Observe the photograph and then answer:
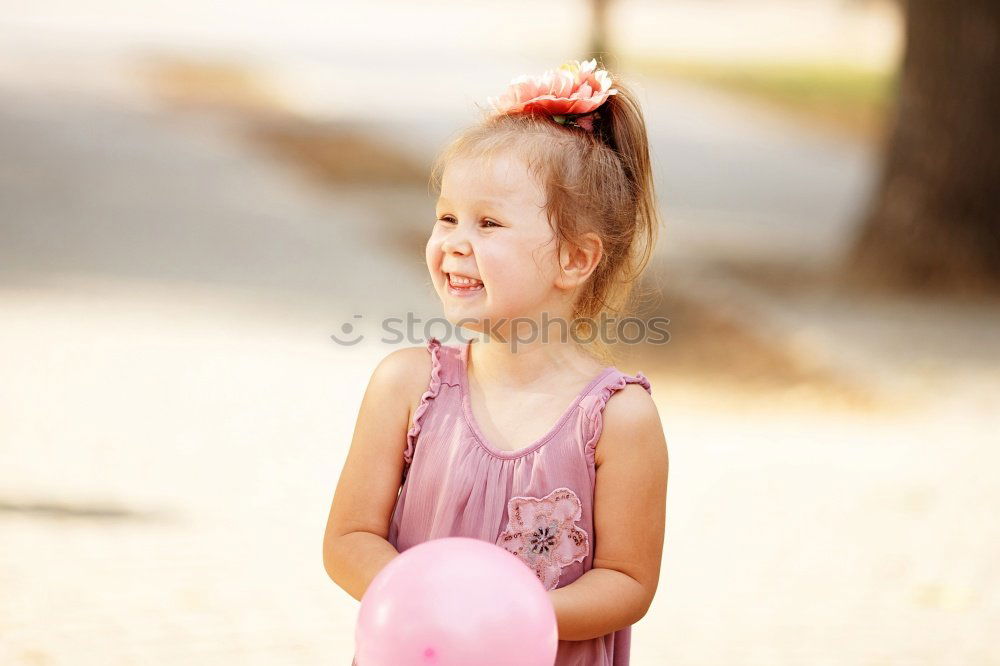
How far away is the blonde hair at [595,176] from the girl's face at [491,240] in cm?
3

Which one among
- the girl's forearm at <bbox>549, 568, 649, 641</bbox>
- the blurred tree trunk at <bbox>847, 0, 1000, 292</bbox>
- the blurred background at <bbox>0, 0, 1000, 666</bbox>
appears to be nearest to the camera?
the girl's forearm at <bbox>549, 568, 649, 641</bbox>

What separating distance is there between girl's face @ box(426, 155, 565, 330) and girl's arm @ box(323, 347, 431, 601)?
182 mm

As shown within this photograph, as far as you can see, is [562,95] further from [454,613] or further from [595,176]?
[454,613]

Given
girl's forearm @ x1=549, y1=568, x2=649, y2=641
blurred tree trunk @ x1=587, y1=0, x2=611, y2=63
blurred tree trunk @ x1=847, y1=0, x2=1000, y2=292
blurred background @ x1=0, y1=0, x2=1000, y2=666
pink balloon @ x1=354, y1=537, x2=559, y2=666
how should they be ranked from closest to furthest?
pink balloon @ x1=354, y1=537, x2=559, y2=666
girl's forearm @ x1=549, y1=568, x2=649, y2=641
blurred background @ x1=0, y1=0, x2=1000, y2=666
blurred tree trunk @ x1=847, y1=0, x2=1000, y2=292
blurred tree trunk @ x1=587, y1=0, x2=611, y2=63

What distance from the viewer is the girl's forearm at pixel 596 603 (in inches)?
92.3

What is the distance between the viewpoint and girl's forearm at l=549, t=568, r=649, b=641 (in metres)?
2.34

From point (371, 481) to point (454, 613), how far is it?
1.45 ft

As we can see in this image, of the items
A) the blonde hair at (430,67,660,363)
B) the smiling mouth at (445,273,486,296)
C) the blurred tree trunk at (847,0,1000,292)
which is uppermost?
the blurred tree trunk at (847,0,1000,292)

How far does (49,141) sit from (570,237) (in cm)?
1708

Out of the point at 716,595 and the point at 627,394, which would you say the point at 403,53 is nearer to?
the point at 716,595

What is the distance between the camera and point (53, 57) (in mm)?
27656

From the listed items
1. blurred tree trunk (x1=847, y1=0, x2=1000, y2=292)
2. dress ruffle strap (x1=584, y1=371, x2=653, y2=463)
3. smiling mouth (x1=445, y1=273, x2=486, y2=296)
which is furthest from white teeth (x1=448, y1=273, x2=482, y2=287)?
blurred tree trunk (x1=847, y1=0, x2=1000, y2=292)

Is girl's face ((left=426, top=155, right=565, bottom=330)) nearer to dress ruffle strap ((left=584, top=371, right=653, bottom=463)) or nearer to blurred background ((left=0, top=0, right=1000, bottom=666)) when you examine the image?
dress ruffle strap ((left=584, top=371, right=653, bottom=463))

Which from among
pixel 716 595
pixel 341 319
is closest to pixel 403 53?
pixel 341 319
